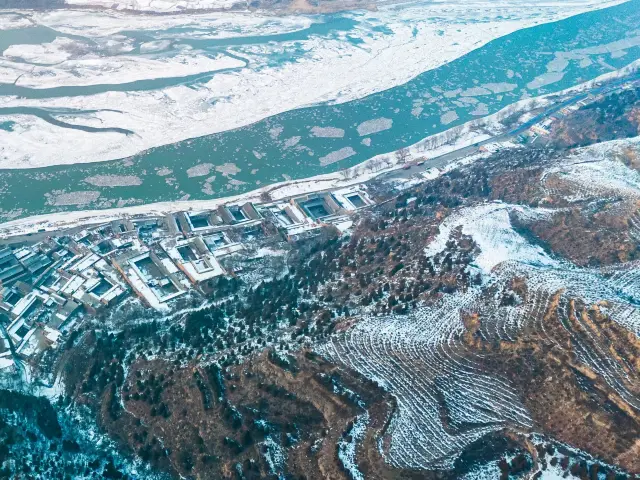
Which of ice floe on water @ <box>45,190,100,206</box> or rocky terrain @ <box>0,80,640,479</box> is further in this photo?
ice floe on water @ <box>45,190,100,206</box>

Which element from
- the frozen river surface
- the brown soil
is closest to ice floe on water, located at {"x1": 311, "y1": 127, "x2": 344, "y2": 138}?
the frozen river surface

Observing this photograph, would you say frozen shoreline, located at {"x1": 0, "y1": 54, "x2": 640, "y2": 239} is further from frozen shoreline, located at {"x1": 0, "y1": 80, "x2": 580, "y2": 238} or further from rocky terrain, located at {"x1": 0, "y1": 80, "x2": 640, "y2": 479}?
rocky terrain, located at {"x1": 0, "y1": 80, "x2": 640, "y2": 479}

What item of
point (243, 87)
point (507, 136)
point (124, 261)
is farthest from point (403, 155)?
point (124, 261)

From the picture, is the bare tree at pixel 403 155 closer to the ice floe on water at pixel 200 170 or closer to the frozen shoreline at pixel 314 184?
the frozen shoreline at pixel 314 184

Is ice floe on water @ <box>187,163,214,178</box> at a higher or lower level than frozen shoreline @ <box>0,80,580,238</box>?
higher

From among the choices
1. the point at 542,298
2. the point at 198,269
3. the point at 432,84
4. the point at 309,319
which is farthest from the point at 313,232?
the point at 432,84

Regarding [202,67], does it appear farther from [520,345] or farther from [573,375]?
[573,375]

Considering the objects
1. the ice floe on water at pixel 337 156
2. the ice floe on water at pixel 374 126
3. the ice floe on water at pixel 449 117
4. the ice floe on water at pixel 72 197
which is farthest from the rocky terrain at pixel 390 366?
the ice floe on water at pixel 449 117
